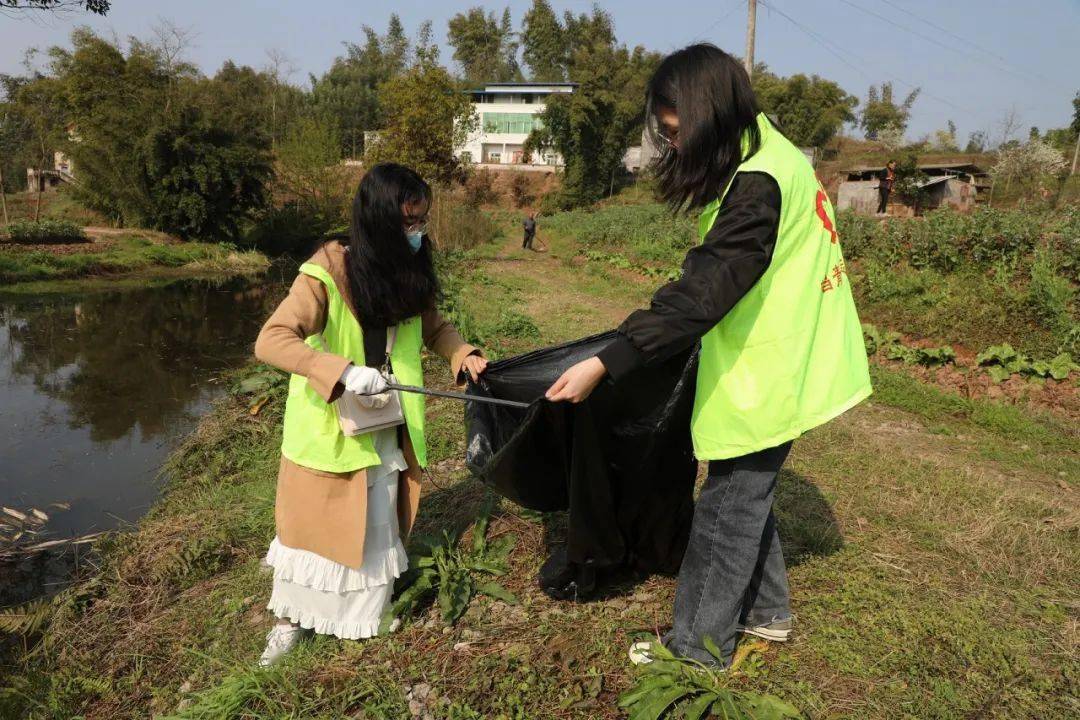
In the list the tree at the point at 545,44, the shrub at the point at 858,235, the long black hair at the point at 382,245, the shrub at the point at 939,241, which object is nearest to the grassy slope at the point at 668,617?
the long black hair at the point at 382,245

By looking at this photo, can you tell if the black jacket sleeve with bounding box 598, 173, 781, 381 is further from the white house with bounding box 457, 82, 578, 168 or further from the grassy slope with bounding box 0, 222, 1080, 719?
the white house with bounding box 457, 82, 578, 168

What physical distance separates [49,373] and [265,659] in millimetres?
8836

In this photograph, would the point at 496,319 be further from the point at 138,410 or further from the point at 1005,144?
the point at 1005,144

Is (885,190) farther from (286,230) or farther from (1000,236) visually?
(286,230)

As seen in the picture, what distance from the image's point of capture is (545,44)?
226 ft

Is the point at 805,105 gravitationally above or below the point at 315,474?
above

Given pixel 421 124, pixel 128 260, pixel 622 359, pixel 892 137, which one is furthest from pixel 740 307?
pixel 892 137

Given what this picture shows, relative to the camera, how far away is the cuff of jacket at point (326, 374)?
2.23 m

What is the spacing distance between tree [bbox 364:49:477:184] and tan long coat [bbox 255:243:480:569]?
2257 cm

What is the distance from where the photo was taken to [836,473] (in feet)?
13.5

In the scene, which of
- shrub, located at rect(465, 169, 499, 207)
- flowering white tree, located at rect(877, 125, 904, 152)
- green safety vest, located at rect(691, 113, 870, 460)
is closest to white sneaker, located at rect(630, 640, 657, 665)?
green safety vest, located at rect(691, 113, 870, 460)

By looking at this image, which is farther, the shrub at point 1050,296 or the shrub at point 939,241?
the shrub at point 939,241

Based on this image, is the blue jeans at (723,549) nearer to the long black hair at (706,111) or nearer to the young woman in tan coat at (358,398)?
the long black hair at (706,111)

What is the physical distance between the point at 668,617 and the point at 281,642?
150cm
